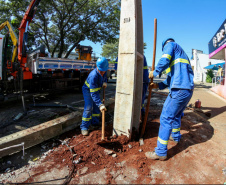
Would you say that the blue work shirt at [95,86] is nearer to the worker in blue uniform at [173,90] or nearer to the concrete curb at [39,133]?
the concrete curb at [39,133]

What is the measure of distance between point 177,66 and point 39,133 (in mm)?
2854

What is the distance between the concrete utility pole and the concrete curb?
1.13 metres

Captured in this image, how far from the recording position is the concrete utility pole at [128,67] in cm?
272

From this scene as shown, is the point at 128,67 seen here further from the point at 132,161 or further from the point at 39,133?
the point at 39,133

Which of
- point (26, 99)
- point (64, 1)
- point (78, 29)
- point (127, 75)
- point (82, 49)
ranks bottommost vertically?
point (26, 99)

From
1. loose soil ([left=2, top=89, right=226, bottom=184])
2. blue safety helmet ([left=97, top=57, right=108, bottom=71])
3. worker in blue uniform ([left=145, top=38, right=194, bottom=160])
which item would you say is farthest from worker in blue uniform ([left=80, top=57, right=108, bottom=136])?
worker in blue uniform ([left=145, top=38, right=194, bottom=160])

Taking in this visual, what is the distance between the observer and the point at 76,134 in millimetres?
3479

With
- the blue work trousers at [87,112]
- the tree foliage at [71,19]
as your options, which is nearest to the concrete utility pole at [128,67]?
the blue work trousers at [87,112]

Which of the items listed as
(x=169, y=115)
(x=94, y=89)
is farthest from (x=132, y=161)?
(x=94, y=89)

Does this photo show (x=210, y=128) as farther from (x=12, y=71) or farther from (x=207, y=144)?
(x=12, y=71)

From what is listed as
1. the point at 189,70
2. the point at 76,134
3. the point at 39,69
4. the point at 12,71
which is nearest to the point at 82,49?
the point at 39,69

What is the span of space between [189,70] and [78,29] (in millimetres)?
14404

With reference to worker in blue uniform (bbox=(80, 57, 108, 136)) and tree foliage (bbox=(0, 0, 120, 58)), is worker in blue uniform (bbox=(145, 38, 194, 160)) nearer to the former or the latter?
worker in blue uniform (bbox=(80, 57, 108, 136))

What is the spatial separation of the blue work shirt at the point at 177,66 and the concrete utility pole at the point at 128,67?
0.48 metres
